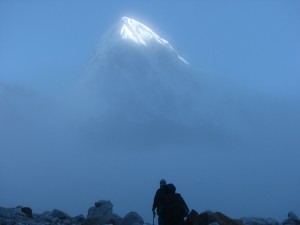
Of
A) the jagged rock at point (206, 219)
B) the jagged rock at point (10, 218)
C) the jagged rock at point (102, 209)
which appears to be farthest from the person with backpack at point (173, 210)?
the jagged rock at point (102, 209)

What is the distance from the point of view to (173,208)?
12656mm

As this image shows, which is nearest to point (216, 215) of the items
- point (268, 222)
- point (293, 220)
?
point (268, 222)

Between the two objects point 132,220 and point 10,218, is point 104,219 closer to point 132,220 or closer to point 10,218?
point 132,220

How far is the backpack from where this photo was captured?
12.6m

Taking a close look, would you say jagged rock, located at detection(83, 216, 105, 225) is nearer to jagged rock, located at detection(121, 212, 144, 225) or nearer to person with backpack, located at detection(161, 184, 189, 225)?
jagged rock, located at detection(121, 212, 144, 225)

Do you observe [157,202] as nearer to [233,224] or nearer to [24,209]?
[233,224]

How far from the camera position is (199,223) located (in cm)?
1959

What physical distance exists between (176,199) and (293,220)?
17.4m

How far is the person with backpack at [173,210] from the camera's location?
12.6 metres

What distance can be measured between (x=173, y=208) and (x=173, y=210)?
5 centimetres

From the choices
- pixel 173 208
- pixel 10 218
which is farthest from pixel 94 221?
pixel 173 208

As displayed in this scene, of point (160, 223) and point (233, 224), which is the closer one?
point (160, 223)

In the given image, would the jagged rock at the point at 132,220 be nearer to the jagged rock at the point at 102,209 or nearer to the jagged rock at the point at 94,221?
the jagged rock at the point at 94,221

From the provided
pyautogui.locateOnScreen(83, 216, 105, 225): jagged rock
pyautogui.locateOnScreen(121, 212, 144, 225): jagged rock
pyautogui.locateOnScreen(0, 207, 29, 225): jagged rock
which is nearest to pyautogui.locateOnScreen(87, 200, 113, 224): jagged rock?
pyautogui.locateOnScreen(0, 207, 29, 225): jagged rock
